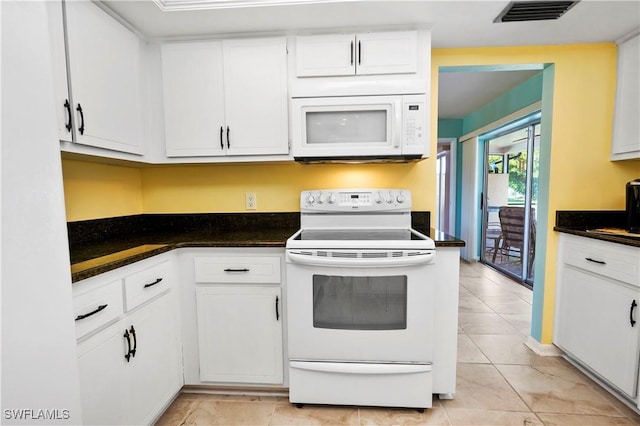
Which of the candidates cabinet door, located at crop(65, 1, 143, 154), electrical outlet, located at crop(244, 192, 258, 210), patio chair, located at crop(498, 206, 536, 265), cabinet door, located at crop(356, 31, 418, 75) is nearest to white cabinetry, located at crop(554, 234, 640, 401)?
cabinet door, located at crop(356, 31, 418, 75)

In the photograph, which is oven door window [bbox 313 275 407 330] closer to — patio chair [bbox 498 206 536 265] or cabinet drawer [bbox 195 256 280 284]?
cabinet drawer [bbox 195 256 280 284]

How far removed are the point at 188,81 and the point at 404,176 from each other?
1521mm

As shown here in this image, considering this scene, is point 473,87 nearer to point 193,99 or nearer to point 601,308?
point 601,308

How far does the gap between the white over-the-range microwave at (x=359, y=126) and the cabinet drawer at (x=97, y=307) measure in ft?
3.59

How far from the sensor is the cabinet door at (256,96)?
178cm

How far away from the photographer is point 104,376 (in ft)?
3.77

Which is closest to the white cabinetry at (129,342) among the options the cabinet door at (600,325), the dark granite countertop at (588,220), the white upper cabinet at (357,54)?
the white upper cabinet at (357,54)

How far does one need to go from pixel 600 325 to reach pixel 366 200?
149cm

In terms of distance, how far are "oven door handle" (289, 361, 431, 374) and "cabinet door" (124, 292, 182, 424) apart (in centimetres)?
71

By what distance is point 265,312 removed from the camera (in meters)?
1.62

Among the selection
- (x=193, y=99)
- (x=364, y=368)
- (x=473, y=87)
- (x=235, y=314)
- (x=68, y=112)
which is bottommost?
(x=364, y=368)

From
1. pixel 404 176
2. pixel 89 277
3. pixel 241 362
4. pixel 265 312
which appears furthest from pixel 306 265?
pixel 404 176

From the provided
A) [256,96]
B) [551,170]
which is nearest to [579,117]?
[551,170]

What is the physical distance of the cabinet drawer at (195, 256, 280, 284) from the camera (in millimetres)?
1601
